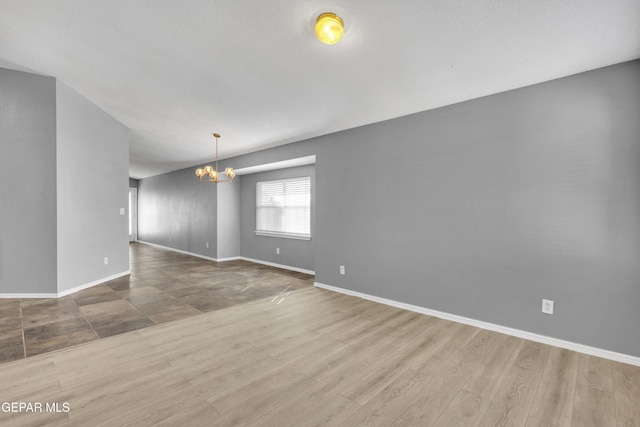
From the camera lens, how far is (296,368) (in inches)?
87.0

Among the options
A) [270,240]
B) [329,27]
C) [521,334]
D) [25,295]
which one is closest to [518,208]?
[521,334]

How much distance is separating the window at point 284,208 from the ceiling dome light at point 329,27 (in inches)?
144

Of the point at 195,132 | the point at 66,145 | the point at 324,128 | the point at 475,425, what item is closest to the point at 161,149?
the point at 195,132

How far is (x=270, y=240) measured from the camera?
6.54 m

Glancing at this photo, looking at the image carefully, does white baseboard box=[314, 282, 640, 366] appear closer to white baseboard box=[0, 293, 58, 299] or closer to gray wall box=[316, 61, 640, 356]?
gray wall box=[316, 61, 640, 356]

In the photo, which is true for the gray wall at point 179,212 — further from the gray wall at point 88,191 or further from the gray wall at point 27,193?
the gray wall at point 27,193

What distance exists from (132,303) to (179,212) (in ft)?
17.1

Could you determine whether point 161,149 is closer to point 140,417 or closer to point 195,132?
point 195,132

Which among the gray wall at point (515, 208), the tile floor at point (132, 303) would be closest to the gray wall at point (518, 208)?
the gray wall at point (515, 208)

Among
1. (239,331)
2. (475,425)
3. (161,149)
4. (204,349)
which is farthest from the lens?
(161,149)

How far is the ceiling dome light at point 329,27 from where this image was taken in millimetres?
2035

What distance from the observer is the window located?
585cm

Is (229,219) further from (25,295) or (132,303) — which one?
(25,295)

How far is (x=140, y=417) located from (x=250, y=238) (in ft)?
18.0
